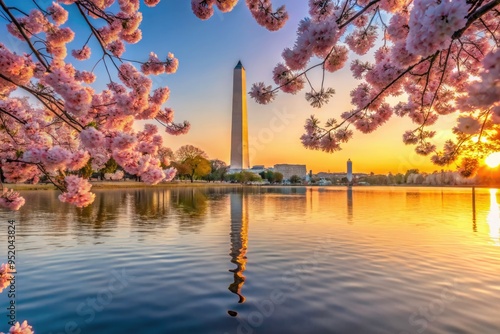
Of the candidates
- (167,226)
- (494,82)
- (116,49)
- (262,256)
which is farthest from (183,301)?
(167,226)

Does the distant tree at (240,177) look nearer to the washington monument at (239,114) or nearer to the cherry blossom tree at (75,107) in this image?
the washington monument at (239,114)

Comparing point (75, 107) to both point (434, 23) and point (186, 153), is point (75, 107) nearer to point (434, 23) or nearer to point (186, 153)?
point (434, 23)

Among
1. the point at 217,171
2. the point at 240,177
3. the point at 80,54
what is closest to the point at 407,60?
the point at 80,54

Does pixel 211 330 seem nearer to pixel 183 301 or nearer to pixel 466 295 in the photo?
pixel 183 301

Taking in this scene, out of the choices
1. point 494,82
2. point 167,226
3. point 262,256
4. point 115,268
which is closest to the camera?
point 494,82

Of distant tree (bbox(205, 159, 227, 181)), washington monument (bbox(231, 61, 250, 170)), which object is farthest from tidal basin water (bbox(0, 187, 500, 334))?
distant tree (bbox(205, 159, 227, 181))

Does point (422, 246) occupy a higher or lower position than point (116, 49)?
lower

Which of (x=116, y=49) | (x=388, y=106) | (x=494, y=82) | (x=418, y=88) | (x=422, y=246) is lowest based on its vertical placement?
(x=422, y=246)

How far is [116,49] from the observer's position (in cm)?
707

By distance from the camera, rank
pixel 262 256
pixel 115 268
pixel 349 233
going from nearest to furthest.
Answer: pixel 115 268 → pixel 262 256 → pixel 349 233

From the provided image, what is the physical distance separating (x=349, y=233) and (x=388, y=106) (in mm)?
8751

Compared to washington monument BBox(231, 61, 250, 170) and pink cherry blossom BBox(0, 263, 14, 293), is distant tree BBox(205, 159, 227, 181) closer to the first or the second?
washington monument BBox(231, 61, 250, 170)

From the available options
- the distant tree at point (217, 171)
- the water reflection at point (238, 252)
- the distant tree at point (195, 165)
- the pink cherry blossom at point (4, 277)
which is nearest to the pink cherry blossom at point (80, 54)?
the pink cherry blossom at point (4, 277)

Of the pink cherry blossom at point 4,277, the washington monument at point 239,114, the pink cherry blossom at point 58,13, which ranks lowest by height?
the pink cherry blossom at point 4,277
